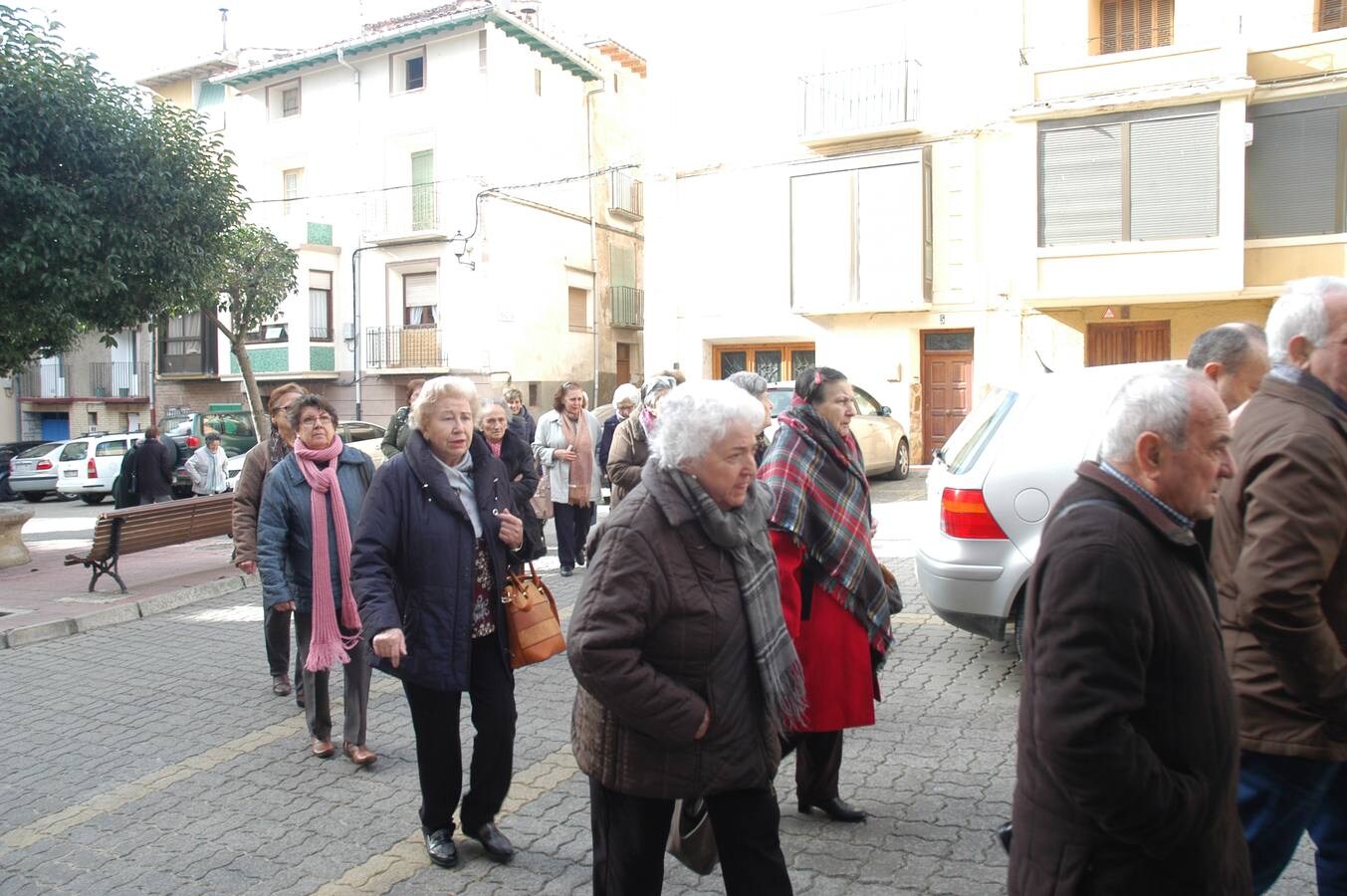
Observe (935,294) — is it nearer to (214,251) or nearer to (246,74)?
(214,251)

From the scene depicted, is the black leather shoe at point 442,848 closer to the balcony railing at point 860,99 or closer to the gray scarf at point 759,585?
the gray scarf at point 759,585

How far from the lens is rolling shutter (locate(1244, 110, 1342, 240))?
1781cm

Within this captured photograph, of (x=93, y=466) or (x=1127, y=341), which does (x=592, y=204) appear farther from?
(x=1127, y=341)

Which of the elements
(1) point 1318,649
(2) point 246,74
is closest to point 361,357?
(2) point 246,74

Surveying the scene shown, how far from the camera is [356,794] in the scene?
4.88 meters

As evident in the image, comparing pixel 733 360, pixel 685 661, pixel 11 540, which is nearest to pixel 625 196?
pixel 733 360

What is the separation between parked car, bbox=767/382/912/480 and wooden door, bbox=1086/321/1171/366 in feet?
16.6

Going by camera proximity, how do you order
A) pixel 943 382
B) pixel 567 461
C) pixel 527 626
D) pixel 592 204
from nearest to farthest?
1. pixel 527 626
2. pixel 567 461
3. pixel 943 382
4. pixel 592 204

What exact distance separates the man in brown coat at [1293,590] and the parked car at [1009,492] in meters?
2.79

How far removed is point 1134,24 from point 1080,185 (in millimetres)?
3159

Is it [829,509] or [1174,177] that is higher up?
[1174,177]

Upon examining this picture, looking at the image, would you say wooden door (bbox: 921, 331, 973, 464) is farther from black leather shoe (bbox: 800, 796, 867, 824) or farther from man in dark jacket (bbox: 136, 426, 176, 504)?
black leather shoe (bbox: 800, 796, 867, 824)

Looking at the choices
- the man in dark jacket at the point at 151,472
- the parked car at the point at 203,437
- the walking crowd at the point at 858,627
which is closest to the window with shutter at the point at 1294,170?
the walking crowd at the point at 858,627

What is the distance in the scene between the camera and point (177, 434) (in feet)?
84.2
